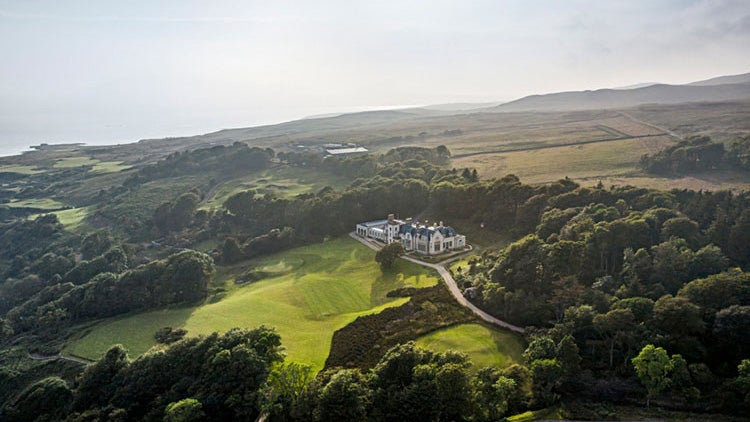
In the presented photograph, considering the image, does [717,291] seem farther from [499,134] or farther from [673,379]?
[499,134]

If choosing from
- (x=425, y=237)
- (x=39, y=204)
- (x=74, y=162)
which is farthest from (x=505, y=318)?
(x=74, y=162)

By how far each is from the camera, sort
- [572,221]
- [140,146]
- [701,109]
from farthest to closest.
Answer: [140,146]
[701,109]
[572,221]

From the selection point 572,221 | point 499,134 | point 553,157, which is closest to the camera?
point 572,221

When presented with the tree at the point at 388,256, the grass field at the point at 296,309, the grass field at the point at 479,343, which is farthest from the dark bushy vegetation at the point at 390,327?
the tree at the point at 388,256

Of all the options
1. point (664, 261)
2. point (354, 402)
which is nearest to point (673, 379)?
point (664, 261)

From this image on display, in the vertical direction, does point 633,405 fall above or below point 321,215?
below

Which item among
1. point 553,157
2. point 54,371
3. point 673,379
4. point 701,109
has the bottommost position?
point 54,371

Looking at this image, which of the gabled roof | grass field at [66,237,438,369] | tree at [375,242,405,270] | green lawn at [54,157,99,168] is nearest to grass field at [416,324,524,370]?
grass field at [66,237,438,369]

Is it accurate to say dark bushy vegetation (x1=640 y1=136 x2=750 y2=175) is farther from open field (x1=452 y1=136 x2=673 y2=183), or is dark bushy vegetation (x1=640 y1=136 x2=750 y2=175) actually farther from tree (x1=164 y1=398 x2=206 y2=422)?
tree (x1=164 y1=398 x2=206 y2=422)
